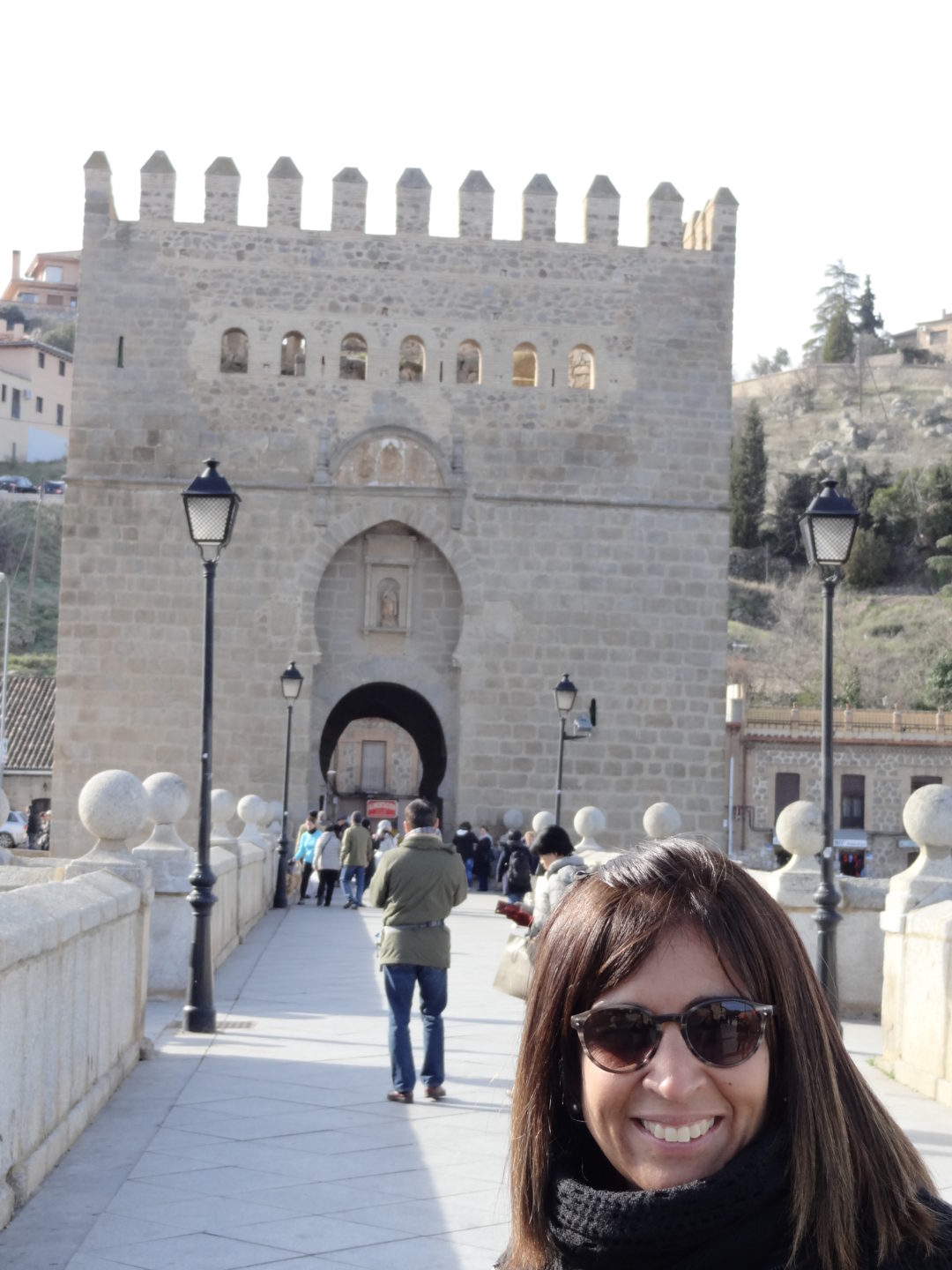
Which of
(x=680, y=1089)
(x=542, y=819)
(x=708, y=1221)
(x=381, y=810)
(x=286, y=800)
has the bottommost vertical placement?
(x=381, y=810)

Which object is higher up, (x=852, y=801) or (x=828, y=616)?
(x=828, y=616)

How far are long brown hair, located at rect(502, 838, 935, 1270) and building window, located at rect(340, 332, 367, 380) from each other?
22.9m

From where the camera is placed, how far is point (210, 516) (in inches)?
389

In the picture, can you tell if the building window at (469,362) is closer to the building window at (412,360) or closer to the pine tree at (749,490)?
the building window at (412,360)

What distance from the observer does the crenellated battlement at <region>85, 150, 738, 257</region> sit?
24047mm

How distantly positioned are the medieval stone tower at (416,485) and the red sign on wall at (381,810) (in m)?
23.0

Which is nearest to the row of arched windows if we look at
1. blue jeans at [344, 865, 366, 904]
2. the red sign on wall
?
blue jeans at [344, 865, 366, 904]

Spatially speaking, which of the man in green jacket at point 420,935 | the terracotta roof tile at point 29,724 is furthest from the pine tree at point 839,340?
the man in green jacket at point 420,935

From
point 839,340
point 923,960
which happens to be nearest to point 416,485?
point 923,960

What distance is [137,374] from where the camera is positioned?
2381 cm

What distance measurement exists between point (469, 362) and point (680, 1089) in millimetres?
23555

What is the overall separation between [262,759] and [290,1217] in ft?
60.0

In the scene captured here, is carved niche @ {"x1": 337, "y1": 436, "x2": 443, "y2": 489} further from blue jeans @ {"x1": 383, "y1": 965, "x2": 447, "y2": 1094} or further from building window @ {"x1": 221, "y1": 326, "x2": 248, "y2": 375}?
blue jeans @ {"x1": 383, "y1": 965, "x2": 447, "y2": 1094}

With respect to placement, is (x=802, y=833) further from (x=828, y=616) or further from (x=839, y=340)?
(x=839, y=340)
